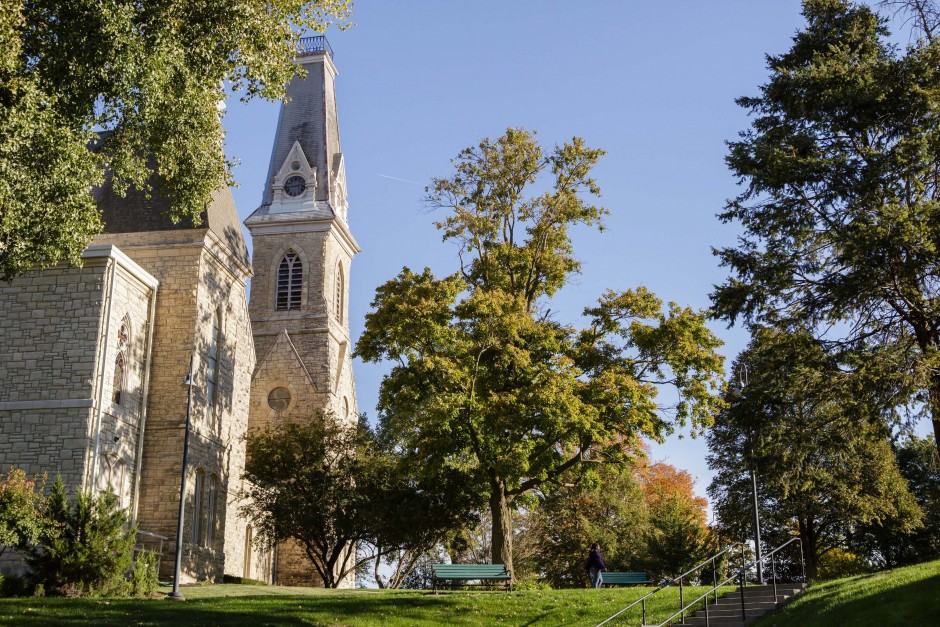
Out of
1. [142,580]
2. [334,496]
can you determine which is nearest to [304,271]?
[334,496]

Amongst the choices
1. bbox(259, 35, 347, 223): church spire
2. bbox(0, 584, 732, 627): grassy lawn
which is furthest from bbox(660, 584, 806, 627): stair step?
bbox(259, 35, 347, 223): church spire

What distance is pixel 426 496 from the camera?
3212 centimetres

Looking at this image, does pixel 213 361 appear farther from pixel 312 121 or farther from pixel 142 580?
pixel 312 121

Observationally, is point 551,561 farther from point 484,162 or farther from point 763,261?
point 763,261

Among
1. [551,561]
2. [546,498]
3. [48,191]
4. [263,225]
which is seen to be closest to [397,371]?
[48,191]

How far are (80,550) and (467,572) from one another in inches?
340

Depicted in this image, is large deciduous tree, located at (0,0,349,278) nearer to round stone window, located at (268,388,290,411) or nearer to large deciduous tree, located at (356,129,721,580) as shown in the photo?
large deciduous tree, located at (356,129,721,580)

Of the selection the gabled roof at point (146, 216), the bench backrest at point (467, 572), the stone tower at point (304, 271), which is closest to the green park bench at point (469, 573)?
the bench backrest at point (467, 572)

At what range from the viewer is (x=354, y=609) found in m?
19.8

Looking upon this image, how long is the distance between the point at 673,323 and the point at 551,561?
59.9ft

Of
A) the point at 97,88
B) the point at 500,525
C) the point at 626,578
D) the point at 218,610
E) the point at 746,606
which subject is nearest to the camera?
the point at 97,88

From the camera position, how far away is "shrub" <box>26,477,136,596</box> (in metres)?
21.4

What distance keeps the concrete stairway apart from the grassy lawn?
0.85 meters

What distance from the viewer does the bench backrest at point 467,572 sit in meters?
22.9
